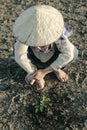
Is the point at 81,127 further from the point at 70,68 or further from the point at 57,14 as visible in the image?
the point at 57,14

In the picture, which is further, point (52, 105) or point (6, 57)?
point (6, 57)

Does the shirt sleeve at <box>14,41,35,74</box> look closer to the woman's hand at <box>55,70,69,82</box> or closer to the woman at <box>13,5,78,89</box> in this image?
the woman at <box>13,5,78,89</box>

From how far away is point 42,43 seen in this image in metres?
2.08

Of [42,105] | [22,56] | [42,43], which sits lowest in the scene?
[42,105]

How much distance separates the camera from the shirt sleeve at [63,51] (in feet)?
7.72

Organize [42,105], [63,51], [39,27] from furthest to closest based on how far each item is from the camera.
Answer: [42,105], [63,51], [39,27]

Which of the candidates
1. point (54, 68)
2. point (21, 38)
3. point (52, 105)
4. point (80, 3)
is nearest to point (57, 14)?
point (21, 38)

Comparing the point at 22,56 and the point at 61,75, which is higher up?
the point at 22,56

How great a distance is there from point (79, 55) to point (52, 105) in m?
0.54

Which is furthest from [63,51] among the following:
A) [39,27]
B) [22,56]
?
[39,27]

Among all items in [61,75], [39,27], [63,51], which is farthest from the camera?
[61,75]

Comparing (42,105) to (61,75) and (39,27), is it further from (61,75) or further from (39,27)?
(39,27)

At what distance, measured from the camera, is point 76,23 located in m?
3.22

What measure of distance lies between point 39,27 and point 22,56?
49cm
